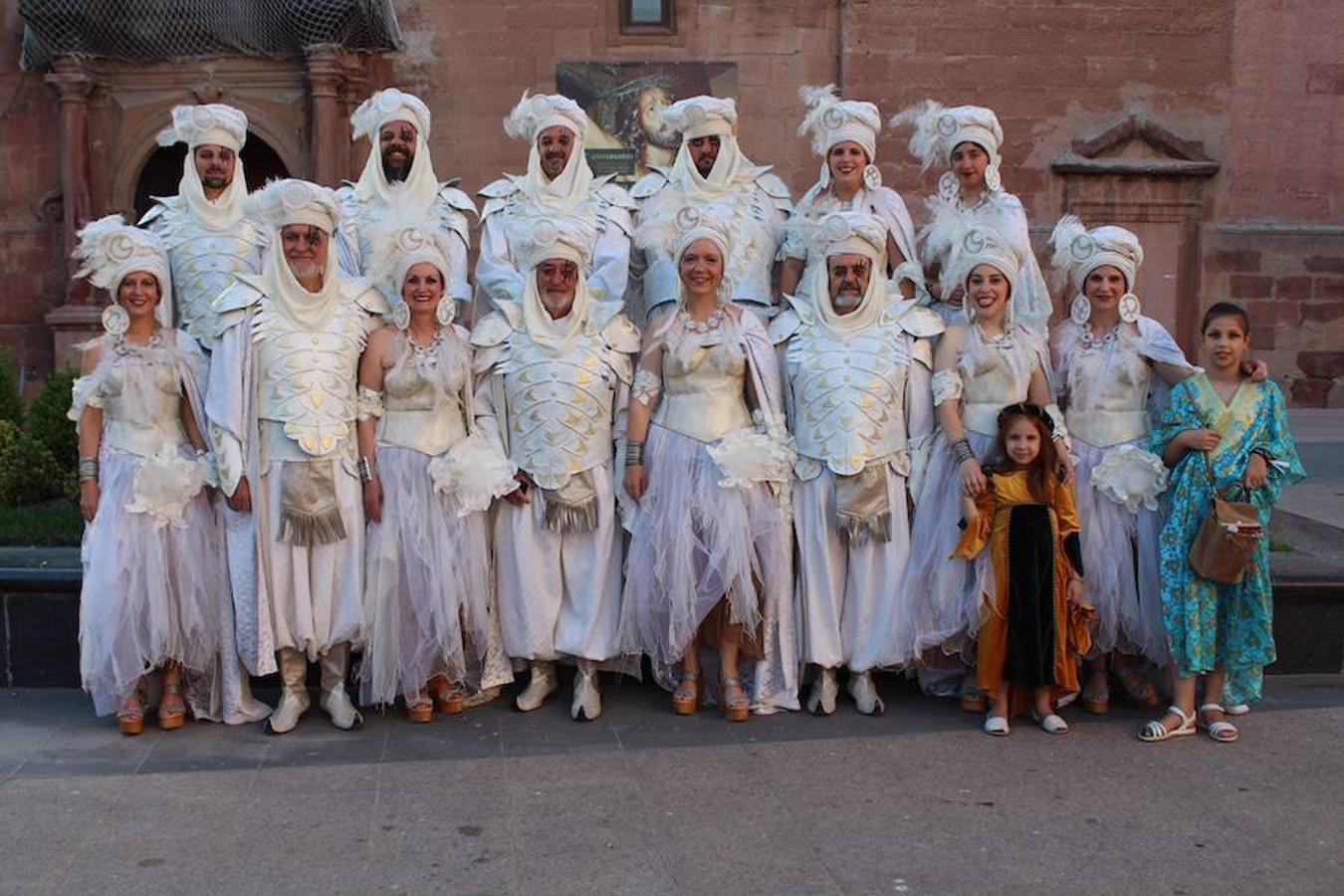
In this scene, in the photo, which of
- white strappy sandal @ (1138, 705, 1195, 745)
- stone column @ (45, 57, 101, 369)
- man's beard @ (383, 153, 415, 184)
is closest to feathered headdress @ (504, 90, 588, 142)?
man's beard @ (383, 153, 415, 184)

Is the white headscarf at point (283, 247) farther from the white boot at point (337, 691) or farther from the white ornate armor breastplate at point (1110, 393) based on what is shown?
the white ornate armor breastplate at point (1110, 393)

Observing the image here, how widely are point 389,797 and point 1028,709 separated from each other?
263 cm

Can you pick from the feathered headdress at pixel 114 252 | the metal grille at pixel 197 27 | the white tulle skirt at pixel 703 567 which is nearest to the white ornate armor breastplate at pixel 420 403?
the white tulle skirt at pixel 703 567

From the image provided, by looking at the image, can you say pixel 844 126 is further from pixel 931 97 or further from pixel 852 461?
pixel 931 97

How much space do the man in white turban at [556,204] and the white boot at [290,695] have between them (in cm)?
180

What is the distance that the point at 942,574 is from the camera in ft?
18.4

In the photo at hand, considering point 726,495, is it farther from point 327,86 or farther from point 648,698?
point 327,86

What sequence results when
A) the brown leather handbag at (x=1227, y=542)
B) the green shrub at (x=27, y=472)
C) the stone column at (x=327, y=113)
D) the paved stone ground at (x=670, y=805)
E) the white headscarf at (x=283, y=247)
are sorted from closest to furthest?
the paved stone ground at (x=670, y=805)
the brown leather handbag at (x=1227, y=542)
the white headscarf at (x=283, y=247)
the green shrub at (x=27, y=472)
the stone column at (x=327, y=113)

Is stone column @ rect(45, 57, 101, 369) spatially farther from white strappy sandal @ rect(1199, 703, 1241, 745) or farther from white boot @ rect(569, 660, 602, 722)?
white strappy sandal @ rect(1199, 703, 1241, 745)

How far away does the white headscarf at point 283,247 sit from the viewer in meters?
5.36

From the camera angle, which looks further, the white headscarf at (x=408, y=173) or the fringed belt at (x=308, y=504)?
the white headscarf at (x=408, y=173)

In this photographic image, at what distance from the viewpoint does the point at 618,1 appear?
14.5 m

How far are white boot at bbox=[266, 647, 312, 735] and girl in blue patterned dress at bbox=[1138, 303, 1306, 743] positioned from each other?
3366mm

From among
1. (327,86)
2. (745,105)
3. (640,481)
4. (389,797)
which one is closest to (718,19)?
(745,105)
